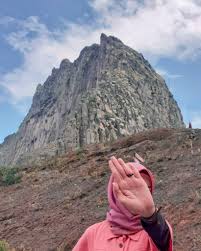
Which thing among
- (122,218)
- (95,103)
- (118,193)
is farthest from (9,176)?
(95,103)

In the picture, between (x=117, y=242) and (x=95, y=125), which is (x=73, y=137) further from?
(x=117, y=242)

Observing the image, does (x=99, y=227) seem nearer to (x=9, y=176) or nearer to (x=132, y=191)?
(x=132, y=191)

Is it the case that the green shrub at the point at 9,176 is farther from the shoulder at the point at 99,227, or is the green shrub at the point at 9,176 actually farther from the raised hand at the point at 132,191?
the raised hand at the point at 132,191

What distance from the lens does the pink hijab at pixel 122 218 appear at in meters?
2.97

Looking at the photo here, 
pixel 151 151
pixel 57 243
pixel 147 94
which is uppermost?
pixel 147 94

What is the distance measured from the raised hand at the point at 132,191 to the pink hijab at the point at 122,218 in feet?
0.59

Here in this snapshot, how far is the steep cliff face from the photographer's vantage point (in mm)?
66188

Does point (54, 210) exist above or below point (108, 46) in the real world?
below

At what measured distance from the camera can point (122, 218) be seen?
3.04m

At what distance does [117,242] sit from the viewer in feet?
10.4

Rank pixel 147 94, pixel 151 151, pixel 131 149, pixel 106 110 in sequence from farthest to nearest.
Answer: pixel 147 94
pixel 106 110
pixel 131 149
pixel 151 151

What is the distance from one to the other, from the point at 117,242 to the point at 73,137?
61118 mm

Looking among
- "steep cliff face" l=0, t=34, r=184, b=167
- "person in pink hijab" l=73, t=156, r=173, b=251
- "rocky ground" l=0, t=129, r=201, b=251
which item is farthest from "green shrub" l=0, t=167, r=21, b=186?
"steep cliff face" l=0, t=34, r=184, b=167

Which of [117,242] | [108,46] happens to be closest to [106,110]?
[108,46]
